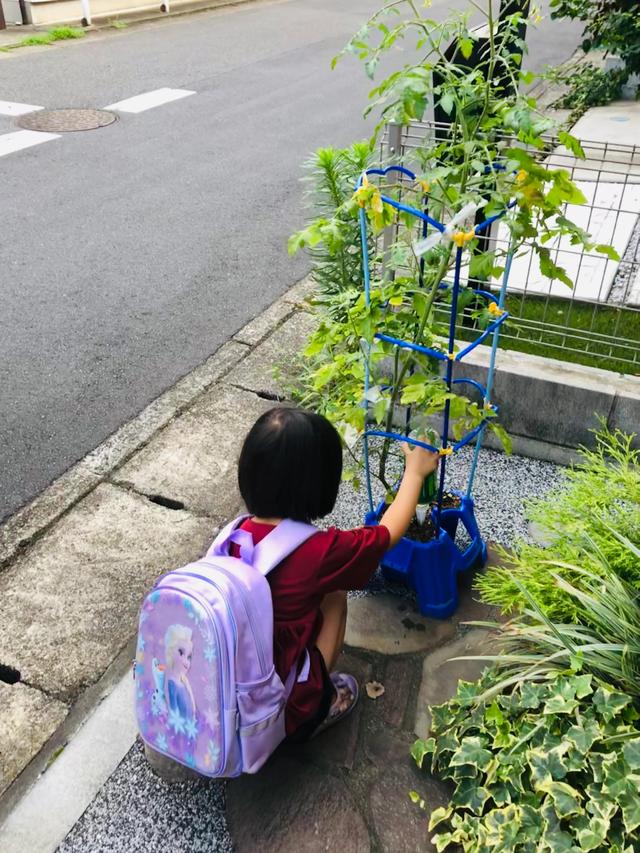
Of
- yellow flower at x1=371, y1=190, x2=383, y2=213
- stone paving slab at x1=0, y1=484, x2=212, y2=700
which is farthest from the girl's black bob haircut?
stone paving slab at x1=0, y1=484, x2=212, y2=700

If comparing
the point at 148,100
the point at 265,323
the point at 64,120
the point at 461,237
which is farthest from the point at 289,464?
the point at 148,100

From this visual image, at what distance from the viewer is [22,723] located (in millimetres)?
2365

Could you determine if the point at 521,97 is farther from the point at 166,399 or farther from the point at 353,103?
the point at 353,103

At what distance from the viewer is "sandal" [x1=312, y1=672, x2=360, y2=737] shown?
7.68ft

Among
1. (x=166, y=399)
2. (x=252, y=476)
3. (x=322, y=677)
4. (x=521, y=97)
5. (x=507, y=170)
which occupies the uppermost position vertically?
(x=521, y=97)

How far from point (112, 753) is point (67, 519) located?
117 cm

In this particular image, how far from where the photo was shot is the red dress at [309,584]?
2.09 meters

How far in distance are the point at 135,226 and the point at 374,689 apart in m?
4.73

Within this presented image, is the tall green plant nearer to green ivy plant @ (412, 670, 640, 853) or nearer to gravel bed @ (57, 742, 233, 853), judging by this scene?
green ivy plant @ (412, 670, 640, 853)

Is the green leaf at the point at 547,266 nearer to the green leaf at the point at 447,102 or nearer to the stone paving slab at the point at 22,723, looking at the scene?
the green leaf at the point at 447,102

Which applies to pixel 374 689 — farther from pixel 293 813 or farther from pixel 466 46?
pixel 466 46

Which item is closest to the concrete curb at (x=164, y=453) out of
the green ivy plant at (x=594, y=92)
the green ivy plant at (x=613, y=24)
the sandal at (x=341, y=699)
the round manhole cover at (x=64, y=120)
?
the sandal at (x=341, y=699)

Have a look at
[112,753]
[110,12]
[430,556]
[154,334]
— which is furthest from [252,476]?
[110,12]

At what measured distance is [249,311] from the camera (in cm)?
501
